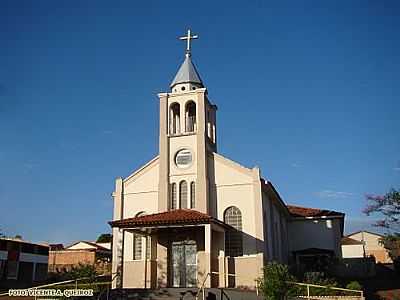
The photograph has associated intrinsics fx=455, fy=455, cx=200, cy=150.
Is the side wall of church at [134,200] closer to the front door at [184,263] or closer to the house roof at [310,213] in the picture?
the front door at [184,263]

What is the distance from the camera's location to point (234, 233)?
2777 centimetres

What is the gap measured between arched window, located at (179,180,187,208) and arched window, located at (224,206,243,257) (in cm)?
274

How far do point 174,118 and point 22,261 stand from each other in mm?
32418

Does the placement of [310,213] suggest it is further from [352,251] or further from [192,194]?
[352,251]

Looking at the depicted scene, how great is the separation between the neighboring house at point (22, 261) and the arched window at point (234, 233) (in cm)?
2974

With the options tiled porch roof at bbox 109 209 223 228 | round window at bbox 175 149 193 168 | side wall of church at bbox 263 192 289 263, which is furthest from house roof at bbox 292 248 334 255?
tiled porch roof at bbox 109 209 223 228

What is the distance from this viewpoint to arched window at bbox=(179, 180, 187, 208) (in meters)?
29.0

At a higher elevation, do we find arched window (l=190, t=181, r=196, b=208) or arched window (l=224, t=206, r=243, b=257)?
arched window (l=190, t=181, r=196, b=208)

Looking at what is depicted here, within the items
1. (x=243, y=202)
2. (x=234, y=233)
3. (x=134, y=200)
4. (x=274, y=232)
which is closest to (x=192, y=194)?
(x=243, y=202)

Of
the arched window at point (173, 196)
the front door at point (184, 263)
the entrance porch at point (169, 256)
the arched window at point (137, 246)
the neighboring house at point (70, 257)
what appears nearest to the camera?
the entrance porch at point (169, 256)

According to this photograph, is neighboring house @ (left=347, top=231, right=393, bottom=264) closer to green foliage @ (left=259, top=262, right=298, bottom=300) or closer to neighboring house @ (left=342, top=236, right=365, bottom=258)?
neighboring house @ (left=342, top=236, right=365, bottom=258)

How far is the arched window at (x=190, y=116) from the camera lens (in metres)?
31.1

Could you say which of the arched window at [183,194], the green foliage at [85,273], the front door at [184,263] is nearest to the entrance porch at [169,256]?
the front door at [184,263]

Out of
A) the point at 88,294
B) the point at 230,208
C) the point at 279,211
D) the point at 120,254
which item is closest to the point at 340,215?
the point at 279,211
